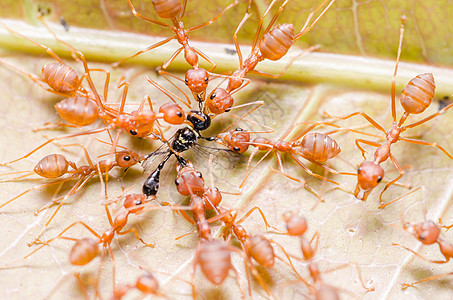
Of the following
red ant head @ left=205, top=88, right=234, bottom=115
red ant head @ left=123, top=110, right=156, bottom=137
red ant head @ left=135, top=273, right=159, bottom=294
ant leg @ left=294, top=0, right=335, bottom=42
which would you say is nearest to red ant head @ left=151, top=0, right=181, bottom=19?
red ant head @ left=205, top=88, right=234, bottom=115

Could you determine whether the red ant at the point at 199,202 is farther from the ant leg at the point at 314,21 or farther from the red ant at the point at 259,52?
the ant leg at the point at 314,21

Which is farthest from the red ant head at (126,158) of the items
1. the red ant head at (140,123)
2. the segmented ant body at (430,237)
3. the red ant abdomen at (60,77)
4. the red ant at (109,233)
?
the segmented ant body at (430,237)

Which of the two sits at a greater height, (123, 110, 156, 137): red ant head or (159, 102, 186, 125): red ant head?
(159, 102, 186, 125): red ant head

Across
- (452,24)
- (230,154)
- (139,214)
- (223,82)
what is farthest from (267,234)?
(452,24)

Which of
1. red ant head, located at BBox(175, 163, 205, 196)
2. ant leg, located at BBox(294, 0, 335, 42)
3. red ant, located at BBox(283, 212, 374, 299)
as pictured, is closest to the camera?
red ant, located at BBox(283, 212, 374, 299)

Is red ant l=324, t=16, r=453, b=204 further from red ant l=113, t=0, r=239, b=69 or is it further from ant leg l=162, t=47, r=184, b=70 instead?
ant leg l=162, t=47, r=184, b=70

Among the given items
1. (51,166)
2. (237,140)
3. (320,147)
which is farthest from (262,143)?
(51,166)
